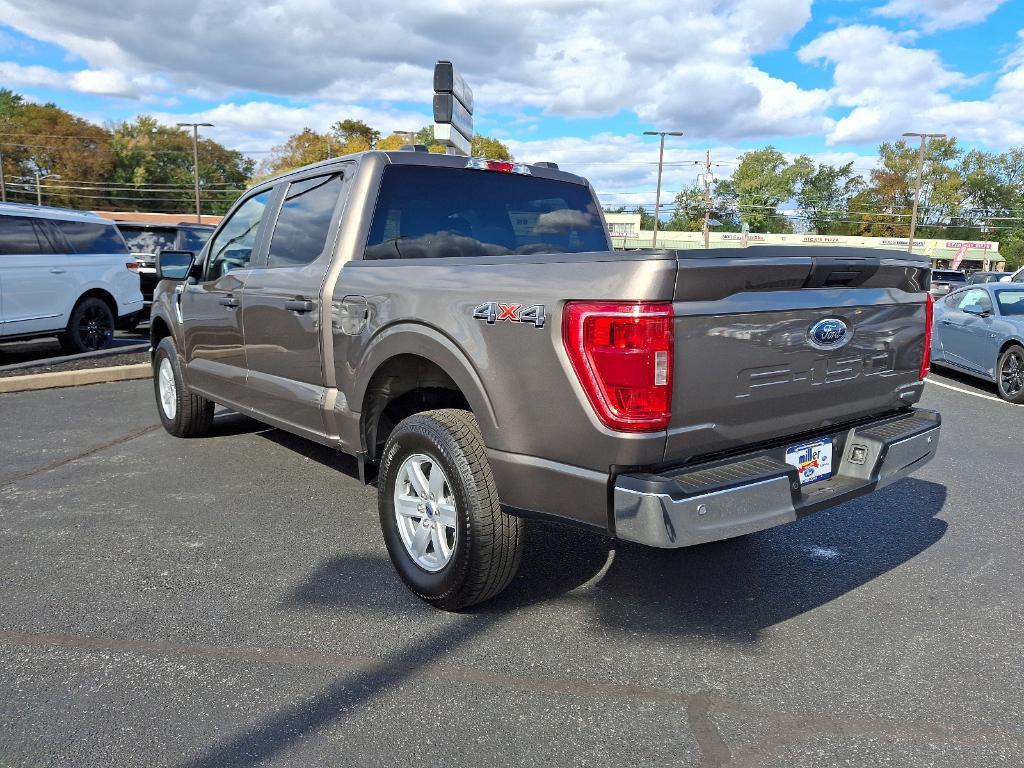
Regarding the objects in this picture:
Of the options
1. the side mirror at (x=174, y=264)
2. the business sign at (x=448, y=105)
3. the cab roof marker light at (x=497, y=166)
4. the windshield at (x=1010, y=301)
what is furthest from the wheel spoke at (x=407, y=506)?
the windshield at (x=1010, y=301)

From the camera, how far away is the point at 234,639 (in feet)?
9.92

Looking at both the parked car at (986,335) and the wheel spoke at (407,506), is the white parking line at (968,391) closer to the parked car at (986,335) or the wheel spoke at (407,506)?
the parked car at (986,335)

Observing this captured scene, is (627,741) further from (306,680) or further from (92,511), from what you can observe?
(92,511)

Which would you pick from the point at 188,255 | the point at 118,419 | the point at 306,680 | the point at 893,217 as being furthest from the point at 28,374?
the point at 893,217

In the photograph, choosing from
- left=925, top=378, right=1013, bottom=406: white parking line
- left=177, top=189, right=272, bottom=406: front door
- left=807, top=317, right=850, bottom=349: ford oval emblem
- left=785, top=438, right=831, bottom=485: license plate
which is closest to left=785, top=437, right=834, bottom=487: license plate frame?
left=785, top=438, right=831, bottom=485: license plate

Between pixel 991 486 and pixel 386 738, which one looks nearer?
pixel 386 738

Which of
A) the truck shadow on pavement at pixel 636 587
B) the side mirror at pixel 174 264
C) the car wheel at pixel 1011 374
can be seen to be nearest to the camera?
the truck shadow on pavement at pixel 636 587

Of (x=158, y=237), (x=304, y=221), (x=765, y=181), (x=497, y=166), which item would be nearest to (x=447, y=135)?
(x=497, y=166)

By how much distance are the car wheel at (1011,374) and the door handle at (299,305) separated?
8490mm

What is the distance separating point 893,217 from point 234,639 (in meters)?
96.9

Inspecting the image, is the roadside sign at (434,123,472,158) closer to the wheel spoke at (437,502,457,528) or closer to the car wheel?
the wheel spoke at (437,502,457,528)

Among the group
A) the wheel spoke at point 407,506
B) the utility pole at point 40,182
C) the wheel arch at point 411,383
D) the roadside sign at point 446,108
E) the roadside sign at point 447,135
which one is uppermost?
the utility pole at point 40,182

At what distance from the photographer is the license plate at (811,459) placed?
2.97 m

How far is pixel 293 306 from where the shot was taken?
13.3 feet
